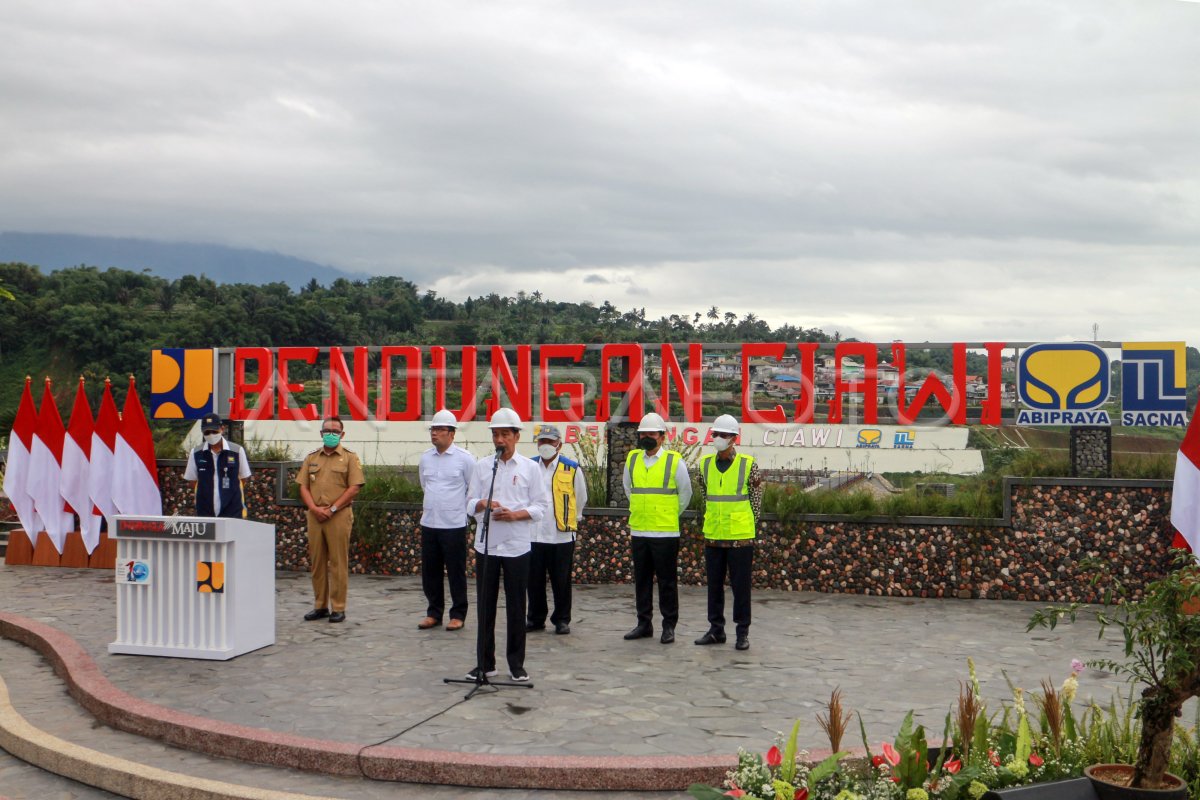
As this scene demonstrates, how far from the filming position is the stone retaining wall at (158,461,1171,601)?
12117 millimetres

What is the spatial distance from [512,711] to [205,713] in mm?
1959

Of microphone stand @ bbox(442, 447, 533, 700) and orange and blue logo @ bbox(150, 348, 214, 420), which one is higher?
orange and blue logo @ bbox(150, 348, 214, 420)

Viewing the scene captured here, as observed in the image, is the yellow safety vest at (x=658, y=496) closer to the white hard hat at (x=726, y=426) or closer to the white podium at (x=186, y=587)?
the white hard hat at (x=726, y=426)

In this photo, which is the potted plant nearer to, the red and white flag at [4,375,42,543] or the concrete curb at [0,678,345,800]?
the concrete curb at [0,678,345,800]

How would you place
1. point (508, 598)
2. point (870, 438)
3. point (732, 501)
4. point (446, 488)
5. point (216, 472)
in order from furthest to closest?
point (870, 438)
point (216, 472)
point (446, 488)
point (732, 501)
point (508, 598)

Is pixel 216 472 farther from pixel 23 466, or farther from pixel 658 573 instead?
pixel 23 466

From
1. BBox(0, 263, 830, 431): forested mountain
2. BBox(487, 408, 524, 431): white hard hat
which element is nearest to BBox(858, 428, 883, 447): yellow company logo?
BBox(487, 408, 524, 431): white hard hat

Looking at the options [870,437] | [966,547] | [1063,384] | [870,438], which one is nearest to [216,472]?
[966,547]

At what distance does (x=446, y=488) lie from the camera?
9.92m

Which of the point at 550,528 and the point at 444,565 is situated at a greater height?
the point at 550,528

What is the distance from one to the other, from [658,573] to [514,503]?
81.4 inches

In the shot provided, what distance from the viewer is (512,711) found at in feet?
23.3

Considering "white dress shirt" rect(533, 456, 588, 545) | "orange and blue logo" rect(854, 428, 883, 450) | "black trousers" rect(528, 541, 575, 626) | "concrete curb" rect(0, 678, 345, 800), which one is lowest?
"concrete curb" rect(0, 678, 345, 800)

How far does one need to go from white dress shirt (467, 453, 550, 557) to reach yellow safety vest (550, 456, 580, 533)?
1702 mm
